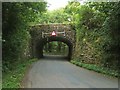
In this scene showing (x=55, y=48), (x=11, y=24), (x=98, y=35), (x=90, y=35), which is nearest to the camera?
(x=11, y=24)

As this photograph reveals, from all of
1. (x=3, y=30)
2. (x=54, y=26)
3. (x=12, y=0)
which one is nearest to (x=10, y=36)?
(x=3, y=30)

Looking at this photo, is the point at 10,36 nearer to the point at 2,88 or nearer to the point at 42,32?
the point at 2,88

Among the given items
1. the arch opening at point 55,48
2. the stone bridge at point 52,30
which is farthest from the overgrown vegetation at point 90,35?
the arch opening at point 55,48

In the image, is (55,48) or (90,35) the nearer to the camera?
(90,35)

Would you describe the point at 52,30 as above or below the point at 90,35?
above

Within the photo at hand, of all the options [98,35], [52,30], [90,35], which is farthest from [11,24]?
[52,30]

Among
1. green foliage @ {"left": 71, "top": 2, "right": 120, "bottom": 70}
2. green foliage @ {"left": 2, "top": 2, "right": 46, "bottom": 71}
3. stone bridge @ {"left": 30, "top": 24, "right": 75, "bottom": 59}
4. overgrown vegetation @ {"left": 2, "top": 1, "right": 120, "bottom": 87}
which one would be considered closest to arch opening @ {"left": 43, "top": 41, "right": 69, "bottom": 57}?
stone bridge @ {"left": 30, "top": 24, "right": 75, "bottom": 59}

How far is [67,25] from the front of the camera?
1113 inches

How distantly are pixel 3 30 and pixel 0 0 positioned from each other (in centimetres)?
243

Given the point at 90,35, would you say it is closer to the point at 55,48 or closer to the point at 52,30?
the point at 52,30

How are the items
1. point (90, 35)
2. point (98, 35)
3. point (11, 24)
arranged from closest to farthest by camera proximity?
point (11, 24) → point (98, 35) → point (90, 35)

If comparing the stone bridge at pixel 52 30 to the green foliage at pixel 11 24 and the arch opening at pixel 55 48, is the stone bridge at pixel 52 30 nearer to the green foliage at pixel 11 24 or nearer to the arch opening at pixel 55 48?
the green foliage at pixel 11 24

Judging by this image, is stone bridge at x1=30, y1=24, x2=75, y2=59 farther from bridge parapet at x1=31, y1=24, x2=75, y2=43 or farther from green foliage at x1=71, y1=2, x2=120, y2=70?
green foliage at x1=71, y1=2, x2=120, y2=70

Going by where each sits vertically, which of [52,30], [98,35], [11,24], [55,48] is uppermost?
[52,30]
